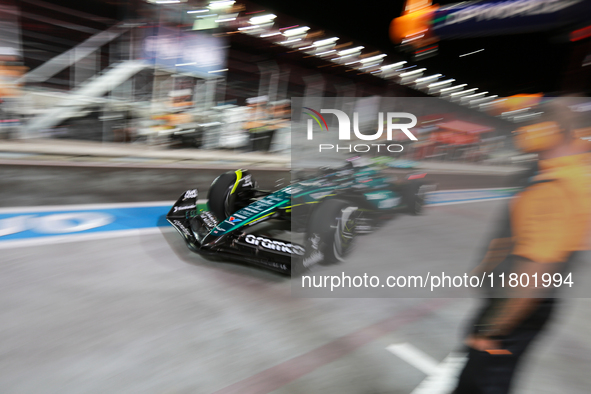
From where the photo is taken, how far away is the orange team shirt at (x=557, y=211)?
36.9 inches

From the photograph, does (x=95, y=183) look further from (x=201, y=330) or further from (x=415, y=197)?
(x=415, y=197)

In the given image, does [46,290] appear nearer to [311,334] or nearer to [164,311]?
[164,311]

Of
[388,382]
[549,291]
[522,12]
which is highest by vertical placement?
[522,12]

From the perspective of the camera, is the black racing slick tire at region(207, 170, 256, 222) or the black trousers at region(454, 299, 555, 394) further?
the black racing slick tire at region(207, 170, 256, 222)

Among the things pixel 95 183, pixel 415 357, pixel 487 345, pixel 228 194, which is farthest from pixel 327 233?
pixel 95 183

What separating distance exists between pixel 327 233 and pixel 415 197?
2.63m

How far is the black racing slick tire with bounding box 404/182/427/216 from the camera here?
15.7 ft

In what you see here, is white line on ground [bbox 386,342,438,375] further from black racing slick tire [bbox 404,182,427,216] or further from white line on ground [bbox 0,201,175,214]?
white line on ground [bbox 0,201,175,214]

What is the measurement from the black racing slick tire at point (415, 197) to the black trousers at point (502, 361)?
370 cm

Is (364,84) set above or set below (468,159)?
above

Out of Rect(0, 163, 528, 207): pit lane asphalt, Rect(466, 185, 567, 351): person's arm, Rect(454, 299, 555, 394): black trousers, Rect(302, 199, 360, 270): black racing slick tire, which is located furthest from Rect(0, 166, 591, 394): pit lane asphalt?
Rect(0, 163, 528, 207): pit lane asphalt

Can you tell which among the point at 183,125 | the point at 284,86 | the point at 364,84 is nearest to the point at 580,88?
the point at 183,125

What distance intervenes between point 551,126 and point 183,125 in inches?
328

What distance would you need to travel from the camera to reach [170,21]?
8039 mm
